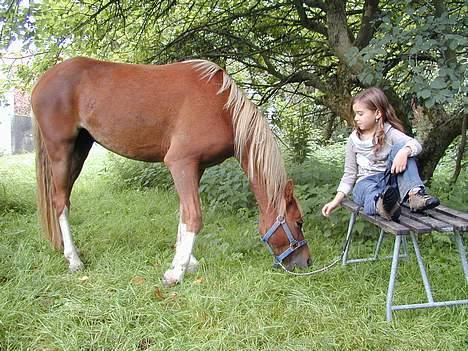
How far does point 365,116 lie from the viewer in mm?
2801

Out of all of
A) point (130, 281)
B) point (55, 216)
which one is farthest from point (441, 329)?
point (55, 216)

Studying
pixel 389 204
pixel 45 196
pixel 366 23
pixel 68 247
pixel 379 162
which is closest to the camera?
pixel 389 204

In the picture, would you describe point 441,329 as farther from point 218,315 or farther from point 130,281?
point 130,281

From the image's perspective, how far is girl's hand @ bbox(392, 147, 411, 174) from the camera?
252cm

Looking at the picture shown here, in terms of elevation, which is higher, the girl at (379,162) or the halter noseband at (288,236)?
the girl at (379,162)

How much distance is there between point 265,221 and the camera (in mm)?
3240

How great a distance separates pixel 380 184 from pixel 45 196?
8.72ft

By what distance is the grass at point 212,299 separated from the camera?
2.27m

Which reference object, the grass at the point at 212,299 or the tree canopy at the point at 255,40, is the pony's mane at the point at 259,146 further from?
the tree canopy at the point at 255,40

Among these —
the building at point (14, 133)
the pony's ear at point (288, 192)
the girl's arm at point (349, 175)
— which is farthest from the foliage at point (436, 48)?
the building at point (14, 133)

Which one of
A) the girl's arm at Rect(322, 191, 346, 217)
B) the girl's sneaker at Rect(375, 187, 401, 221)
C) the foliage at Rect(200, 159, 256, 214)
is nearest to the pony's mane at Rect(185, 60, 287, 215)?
the girl's arm at Rect(322, 191, 346, 217)

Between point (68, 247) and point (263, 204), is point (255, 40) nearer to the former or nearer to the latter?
point (263, 204)

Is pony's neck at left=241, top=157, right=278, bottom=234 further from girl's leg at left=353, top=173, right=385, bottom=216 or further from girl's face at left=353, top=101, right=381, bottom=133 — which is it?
girl's face at left=353, top=101, right=381, bottom=133

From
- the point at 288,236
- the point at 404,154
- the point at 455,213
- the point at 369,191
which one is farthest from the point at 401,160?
the point at 288,236
